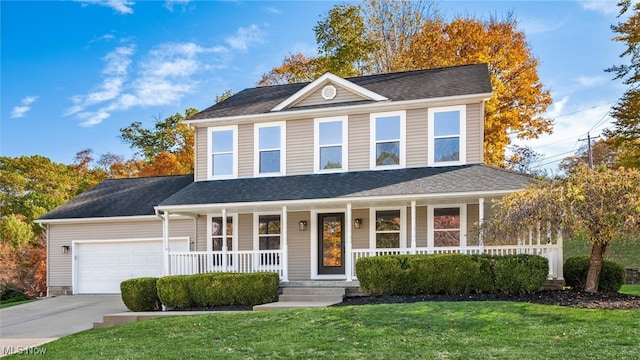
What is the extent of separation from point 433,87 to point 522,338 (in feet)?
31.4

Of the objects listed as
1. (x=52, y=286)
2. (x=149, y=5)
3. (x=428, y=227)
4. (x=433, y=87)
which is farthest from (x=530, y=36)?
(x=52, y=286)

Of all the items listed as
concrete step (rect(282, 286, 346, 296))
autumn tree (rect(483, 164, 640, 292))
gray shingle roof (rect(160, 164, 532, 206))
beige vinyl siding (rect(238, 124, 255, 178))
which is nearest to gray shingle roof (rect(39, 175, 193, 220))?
gray shingle roof (rect(160, 164, 532, 206))

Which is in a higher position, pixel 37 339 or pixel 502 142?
pixel 502 142

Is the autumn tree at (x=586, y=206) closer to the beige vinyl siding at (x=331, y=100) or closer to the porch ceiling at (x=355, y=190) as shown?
the porch ceiling at (x=355, y=190)

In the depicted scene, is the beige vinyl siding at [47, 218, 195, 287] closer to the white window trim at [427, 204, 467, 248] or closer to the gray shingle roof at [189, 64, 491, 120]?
the gray shingle roof at [189, 64, 491, 120]

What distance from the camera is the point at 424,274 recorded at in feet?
39.2

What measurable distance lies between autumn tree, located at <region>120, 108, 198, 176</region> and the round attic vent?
15.0 meters

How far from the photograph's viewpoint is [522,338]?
7.35 meters

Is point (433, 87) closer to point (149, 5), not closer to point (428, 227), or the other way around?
point (428, 227)

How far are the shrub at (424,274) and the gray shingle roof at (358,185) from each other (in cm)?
180

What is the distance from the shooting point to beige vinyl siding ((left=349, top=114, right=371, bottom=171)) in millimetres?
15398

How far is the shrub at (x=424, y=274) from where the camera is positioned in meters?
11.7

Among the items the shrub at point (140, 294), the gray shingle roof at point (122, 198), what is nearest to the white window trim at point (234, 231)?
the gray shingle roof at point (122, 198)

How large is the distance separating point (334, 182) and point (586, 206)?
6528 mm
